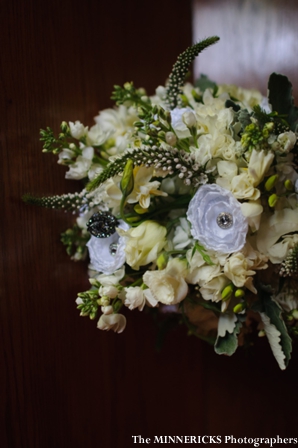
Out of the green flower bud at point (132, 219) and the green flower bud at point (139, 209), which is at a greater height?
the green flower bud at point (139, 209)

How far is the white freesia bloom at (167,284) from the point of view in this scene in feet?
2.44

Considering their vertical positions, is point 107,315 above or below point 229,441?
above

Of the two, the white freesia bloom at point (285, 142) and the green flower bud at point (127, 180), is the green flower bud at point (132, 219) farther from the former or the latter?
the white freesia bloom at point (285, 142)

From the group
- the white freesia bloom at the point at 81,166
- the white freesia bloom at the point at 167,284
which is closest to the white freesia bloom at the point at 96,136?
the white freesia bloom at the point at 81,166

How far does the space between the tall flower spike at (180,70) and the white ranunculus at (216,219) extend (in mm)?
280

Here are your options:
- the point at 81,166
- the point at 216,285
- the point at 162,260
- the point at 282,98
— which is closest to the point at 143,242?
the point at 162,260

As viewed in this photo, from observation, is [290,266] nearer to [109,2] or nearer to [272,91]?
[272,91]

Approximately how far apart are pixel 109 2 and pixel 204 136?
0.57 metres

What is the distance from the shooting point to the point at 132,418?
108cm

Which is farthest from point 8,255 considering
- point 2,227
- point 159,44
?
point 159,44

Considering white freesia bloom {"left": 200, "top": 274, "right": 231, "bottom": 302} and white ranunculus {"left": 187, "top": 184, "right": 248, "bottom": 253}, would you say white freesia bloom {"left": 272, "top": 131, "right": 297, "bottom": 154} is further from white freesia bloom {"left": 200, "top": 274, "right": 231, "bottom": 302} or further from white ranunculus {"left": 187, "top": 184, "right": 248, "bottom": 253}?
white freesia bloom {"left": 200, "top": 274, "right": 231, "bottom": 302}

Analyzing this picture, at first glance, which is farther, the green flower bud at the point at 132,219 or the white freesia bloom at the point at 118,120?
the white freesia bloom at the point at 118,120

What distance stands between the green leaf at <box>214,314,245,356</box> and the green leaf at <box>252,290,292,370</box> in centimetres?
4

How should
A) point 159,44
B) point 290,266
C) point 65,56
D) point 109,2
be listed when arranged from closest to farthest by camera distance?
point 290,266 → point 65,56 → point 109,2 → point 159,44
